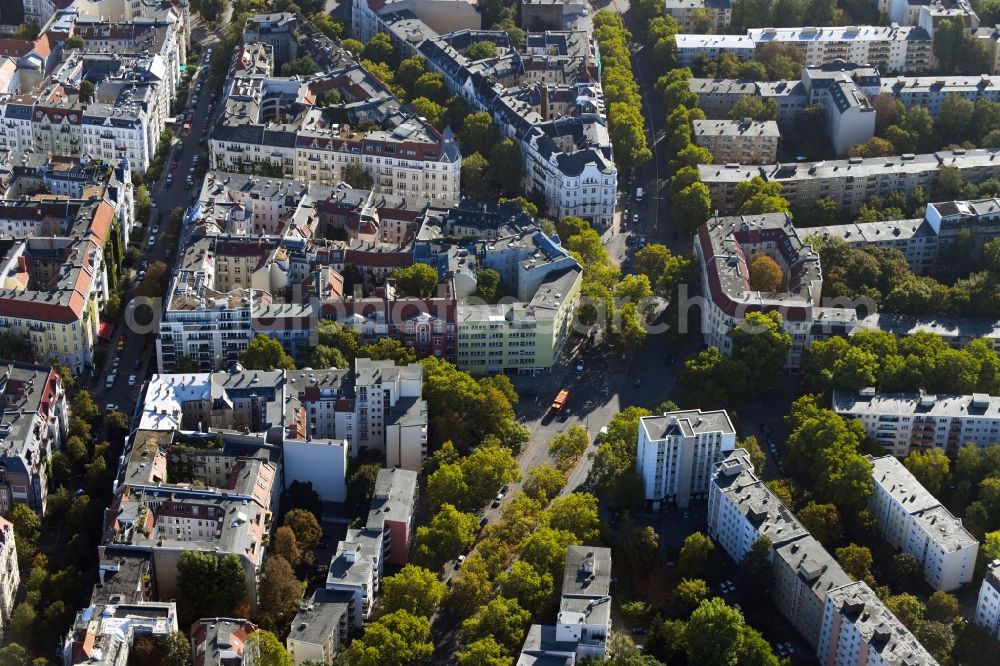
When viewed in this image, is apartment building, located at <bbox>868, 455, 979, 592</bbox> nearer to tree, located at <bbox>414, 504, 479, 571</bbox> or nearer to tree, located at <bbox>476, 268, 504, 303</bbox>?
tree, located at <bbox>414, 504, 479, 571</bbox>

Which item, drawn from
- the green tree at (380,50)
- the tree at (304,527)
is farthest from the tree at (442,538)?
the green tree at (380,50)

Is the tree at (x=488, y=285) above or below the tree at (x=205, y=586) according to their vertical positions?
above

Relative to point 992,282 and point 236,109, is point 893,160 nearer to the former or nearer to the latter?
point 992,282

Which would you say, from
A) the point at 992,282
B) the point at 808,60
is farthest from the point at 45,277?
the point at 808,60

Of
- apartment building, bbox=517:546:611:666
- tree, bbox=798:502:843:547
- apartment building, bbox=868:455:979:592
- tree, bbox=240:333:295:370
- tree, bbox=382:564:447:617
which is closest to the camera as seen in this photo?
apartment building, bbox=517:546:611:666

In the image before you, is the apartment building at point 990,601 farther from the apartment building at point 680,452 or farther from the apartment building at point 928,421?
the apartment building at point 680,452

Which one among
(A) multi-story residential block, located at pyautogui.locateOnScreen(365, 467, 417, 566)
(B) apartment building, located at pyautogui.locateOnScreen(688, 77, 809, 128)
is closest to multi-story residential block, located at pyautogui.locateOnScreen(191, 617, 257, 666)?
(A) multi-story residential block, located at pyautogui.locateOnScreen(365, 467, 417, 566)
